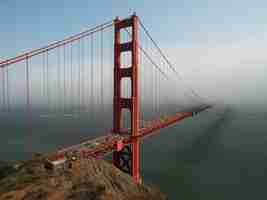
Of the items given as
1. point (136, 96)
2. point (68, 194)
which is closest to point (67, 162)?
point (68, 194)

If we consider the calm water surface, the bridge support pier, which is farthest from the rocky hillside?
the calm water surface

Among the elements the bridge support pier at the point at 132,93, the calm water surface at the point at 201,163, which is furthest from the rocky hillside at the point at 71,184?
the calm water surface at the point at 201,163

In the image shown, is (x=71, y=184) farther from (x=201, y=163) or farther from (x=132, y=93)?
(x=201, y=163)

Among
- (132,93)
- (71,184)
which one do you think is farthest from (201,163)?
(71,184)

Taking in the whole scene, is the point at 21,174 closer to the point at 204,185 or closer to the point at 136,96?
the point at 136,96

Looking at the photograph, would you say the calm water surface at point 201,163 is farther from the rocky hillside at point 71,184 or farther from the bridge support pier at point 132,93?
the rocky hillside at point 71,184

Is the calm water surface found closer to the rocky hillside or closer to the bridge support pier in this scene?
the bridge support pier
